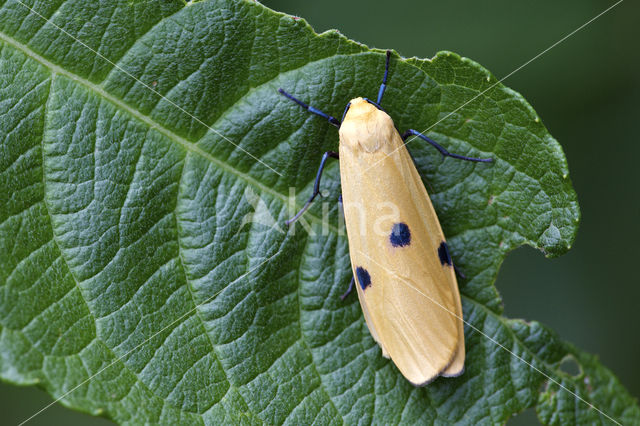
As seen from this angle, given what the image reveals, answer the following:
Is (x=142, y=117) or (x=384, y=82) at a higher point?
(x=384, y=82)

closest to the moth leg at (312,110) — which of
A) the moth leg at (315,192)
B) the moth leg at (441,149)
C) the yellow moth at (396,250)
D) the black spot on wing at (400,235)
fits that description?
the yellow moth at (396,250)

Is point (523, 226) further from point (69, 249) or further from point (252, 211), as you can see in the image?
point (69, 249)

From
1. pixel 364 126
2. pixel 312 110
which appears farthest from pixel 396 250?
pixel 312 110

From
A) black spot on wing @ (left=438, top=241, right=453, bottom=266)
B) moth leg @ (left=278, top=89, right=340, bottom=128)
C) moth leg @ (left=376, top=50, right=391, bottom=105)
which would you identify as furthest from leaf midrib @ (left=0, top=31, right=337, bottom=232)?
black spot on wing @ (left=438, top=241, right=453, bottom=266)

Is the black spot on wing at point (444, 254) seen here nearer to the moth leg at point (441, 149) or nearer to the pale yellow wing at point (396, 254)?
the pale yellow wing at point (396, 254)

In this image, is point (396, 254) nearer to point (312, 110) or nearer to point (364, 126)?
point (364, 126)

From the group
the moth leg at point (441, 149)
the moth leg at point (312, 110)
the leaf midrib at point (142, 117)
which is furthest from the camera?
the moth leg at point (441, 149)

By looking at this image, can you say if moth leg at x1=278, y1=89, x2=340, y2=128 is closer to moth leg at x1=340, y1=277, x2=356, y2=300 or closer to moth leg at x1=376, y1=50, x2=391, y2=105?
moth leg at x1=376, y1=50, x2=391, y2=105
